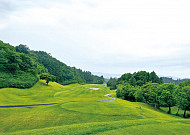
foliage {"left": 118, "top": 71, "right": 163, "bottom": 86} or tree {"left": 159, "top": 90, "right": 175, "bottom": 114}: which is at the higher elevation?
foliage {"left": 118, "top": 71, "right": 163, "bottom": 86}

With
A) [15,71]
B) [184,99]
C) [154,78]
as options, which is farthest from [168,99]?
[15,71]

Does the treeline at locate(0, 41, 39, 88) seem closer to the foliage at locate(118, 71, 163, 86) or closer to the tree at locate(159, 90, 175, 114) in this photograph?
the tree at locate(159, 90, 175, 114)

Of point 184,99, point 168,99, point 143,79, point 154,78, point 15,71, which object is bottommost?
point 168,99

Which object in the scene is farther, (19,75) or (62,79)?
(62,79)

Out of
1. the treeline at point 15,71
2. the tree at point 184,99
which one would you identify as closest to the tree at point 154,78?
the tree at point 184,99

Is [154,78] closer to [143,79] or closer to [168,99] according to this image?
[143,79]

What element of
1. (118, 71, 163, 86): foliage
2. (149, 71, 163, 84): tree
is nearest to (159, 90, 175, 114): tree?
(118, 71, 163, 86): foliage

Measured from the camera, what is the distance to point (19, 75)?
70562mm

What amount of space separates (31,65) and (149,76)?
104724 mm

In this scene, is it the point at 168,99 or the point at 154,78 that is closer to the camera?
the point at 168,99

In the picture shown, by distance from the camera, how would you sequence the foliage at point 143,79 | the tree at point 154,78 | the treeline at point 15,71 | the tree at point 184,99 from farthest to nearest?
the tree at point 154,78 < the foliage at point 143,79 < the treeline at point 15,71 < the tree at point 184,99

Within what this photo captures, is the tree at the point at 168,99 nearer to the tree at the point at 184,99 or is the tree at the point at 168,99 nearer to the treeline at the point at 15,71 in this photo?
the tree at the point at 184,99

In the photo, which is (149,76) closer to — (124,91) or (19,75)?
(124,91)

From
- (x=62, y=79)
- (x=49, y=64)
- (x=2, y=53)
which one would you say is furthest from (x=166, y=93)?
(x=49, y=64)
